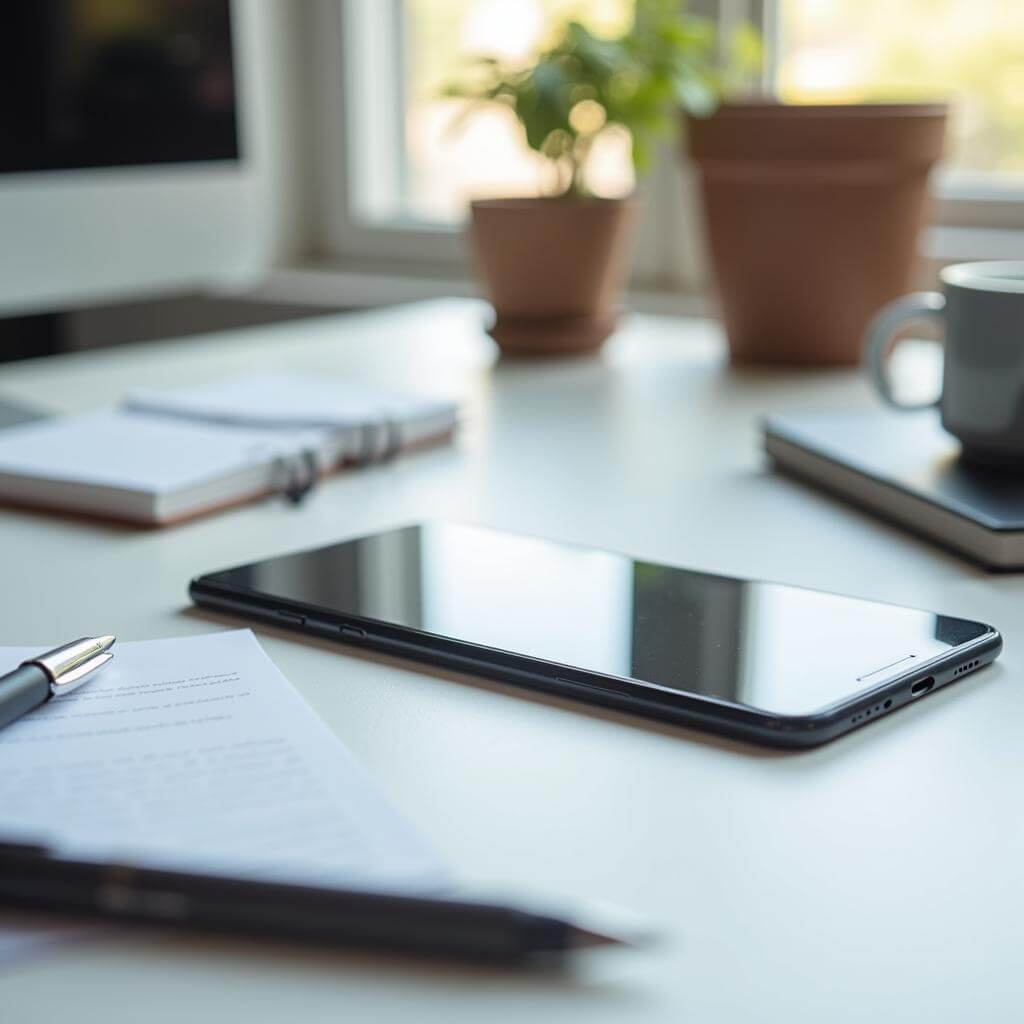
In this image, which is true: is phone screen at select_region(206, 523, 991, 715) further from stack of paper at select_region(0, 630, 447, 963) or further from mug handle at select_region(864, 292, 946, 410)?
mug handle at select_region(864, 292, 946, 410)

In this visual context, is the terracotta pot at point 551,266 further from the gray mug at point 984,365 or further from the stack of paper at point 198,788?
the stack of paper at point 198,788

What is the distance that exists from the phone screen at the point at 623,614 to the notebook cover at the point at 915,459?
0.51 feet

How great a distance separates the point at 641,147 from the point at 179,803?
3.19ft

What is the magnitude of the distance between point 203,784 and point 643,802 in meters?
0.14

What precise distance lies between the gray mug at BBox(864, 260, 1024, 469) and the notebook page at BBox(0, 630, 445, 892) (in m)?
0.45

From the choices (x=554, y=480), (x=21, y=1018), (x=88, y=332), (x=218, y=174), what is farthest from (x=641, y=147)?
(x=21, y=1018)

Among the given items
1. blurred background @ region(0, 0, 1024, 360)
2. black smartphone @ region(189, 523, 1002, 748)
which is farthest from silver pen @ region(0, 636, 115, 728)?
blurred background @ region(0, 0, 1024, 360)

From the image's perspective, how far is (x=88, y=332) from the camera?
1746 mm

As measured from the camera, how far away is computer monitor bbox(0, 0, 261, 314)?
1086mm

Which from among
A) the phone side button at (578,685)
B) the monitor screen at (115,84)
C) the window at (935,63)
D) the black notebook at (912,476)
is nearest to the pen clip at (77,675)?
the phone side button at (578,685)

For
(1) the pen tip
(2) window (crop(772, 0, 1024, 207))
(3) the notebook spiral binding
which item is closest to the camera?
(1) the pen tip

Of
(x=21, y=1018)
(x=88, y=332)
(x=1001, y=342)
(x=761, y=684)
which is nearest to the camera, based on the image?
(x=21, y=1018)

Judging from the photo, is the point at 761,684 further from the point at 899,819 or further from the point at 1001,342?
the point at 1001,342

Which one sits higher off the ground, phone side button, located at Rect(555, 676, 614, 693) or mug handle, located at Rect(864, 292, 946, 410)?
mug handle, located at Rect(864, 292, 946, 410)
